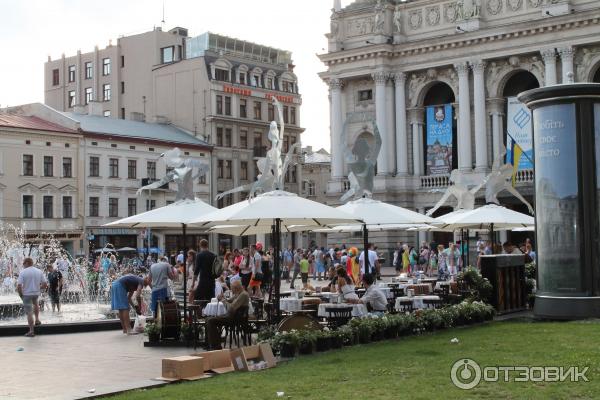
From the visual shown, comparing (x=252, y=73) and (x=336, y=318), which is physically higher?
(x=252, y=73)

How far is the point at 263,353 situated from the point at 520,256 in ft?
34.4

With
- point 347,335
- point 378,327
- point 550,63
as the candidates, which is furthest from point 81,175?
point 347,335

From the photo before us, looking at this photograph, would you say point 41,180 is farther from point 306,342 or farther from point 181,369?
point 181,369

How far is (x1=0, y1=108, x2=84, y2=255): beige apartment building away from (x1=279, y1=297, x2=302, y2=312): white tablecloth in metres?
44.1

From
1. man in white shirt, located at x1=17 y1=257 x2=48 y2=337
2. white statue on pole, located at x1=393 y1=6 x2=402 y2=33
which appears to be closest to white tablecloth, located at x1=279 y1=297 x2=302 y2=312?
man in white shirt, located at x1=17 y1=257 x2=48 y2=337

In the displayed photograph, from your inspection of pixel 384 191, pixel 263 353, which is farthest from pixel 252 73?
pixel 263 353

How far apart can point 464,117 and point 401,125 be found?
15.8 feet

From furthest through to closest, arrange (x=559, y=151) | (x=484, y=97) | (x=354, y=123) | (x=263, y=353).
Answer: (x=354, y=123)
(x=484, y=97)
(x=559, y=151)
(x=263, y=353)

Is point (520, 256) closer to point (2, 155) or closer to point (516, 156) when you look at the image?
point (516, 156)

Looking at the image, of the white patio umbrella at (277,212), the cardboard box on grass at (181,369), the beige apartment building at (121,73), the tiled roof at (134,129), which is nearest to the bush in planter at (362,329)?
the white patio umbrella at (277,212)

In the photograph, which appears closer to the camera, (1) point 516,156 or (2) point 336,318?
(2) point 336,318

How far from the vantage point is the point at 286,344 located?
14141mm

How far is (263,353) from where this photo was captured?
1333cm
